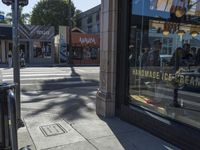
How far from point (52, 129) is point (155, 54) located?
257 centimetres

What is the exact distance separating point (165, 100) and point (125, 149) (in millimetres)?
1368

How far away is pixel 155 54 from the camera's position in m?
5.58

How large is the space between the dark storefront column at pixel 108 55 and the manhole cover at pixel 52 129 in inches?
47.7

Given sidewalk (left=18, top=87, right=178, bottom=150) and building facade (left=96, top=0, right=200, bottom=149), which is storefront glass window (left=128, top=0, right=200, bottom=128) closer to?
building facade (left=96, top=0, right=200, bottom=149)

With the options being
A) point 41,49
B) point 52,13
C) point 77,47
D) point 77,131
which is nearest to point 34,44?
point 41,49

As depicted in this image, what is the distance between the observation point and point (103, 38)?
21.3 ft

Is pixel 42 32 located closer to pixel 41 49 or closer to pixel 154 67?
pixel 41 49

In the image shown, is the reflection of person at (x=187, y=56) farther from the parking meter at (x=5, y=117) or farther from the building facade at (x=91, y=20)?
the building facade at (x=91, y=20)

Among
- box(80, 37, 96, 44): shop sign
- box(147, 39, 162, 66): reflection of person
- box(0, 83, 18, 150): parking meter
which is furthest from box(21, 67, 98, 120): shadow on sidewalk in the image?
box(80, 37, 96, 44): shop sign

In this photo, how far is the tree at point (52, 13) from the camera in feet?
167

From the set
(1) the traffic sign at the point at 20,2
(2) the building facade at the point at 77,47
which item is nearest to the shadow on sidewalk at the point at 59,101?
(1) the traffic sign at the point at 20,2

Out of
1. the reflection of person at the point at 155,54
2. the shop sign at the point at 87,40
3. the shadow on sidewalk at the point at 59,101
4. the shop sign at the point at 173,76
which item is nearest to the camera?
the shop sign at the point at 173,76

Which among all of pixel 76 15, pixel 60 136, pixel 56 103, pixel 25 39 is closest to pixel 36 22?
pixel 76 15

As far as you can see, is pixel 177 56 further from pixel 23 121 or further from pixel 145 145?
pixel 23 121
